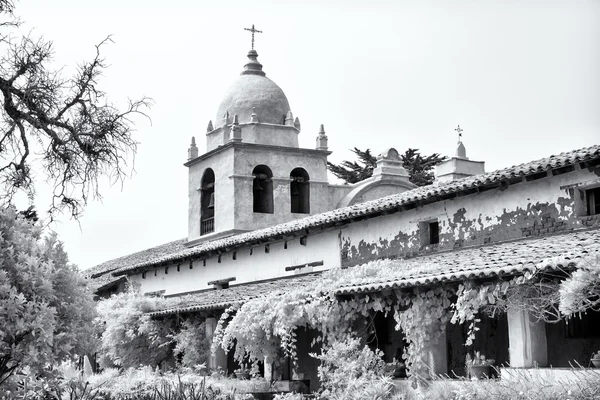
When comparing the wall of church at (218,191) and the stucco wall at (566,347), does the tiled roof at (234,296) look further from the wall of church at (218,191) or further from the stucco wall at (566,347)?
the wall of church at (218,191)

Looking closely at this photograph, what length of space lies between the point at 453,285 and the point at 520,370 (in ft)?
6.63

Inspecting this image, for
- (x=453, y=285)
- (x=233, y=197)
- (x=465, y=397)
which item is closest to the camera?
(x=465, y=397)

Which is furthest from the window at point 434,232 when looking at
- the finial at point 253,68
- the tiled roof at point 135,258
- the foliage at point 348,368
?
the tiled roof at point 135,258

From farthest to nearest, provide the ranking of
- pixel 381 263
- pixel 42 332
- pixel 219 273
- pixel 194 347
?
pixel 219 273, pixel 194 347, pixel 381 263, pixel 42 332

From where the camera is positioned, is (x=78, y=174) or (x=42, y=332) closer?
(x=42, y=332)

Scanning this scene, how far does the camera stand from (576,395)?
38.4 feet

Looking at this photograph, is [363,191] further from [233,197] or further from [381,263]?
[381,263]

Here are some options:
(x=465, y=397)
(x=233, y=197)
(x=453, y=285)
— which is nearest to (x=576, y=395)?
(x=465, y=397)

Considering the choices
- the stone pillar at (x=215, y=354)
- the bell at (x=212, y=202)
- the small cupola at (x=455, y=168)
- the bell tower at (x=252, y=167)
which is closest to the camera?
the stone pillar at (x=215, y=354)

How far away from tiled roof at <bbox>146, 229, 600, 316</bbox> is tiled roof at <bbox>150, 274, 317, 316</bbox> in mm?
102

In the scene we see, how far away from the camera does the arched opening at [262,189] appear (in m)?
38.0

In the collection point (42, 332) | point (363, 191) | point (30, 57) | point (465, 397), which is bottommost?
point (465, 397)

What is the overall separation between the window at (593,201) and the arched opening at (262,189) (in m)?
21.1

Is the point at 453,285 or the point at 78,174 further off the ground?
the point at 78,174
